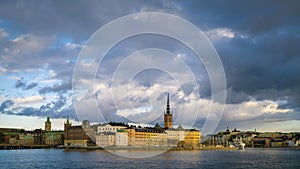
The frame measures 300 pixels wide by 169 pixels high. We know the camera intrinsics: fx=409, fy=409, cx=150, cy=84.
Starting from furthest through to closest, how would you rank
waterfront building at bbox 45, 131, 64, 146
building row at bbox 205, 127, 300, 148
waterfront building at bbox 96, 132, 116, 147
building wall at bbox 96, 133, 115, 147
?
building row at bbox 205, 127, 300, 148 → waterfront building at bbox 45, 131, 64, 146 → waterfront building at bbox 96, 132, 116, 147 → building wall at bbox 96, 133, 115, 147

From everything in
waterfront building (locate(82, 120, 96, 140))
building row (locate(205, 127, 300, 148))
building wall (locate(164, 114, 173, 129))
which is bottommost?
building row (locate(205, 127, 300, 148))

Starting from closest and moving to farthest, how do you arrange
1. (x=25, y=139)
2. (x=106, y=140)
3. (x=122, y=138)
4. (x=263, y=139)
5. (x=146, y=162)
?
(x=146, y=162) → (x=106, y=140) → (x=122, y=138) → (x=25, y=139) → (x=263, y=139)

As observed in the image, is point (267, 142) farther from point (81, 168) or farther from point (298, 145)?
point (81, 168)

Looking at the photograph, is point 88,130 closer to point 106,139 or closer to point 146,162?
point 106,139

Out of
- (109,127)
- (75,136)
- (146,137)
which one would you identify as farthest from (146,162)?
(75,136)

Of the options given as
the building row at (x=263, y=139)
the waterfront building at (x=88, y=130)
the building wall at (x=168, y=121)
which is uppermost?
the building wall at (x=168, y=121)

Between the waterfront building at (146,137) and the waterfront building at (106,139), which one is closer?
the waterfront building at (106,139)

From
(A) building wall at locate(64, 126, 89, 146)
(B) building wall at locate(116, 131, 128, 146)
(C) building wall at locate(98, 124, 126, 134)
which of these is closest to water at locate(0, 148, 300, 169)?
(B) building wall at locate(116, 131, 128, 146)

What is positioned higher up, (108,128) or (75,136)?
(108,128)

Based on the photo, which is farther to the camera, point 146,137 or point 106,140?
point 146,137

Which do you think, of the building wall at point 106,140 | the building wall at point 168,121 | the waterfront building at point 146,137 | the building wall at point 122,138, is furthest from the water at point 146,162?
the building wall at point 168,121

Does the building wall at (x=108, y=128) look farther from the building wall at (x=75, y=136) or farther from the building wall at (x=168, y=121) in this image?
the building wall at (x=168, y=121)

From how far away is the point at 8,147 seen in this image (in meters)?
126

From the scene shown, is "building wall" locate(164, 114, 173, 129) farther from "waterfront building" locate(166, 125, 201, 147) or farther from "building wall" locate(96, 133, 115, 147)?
"building wall" locate(96, 133, 115, 147)
